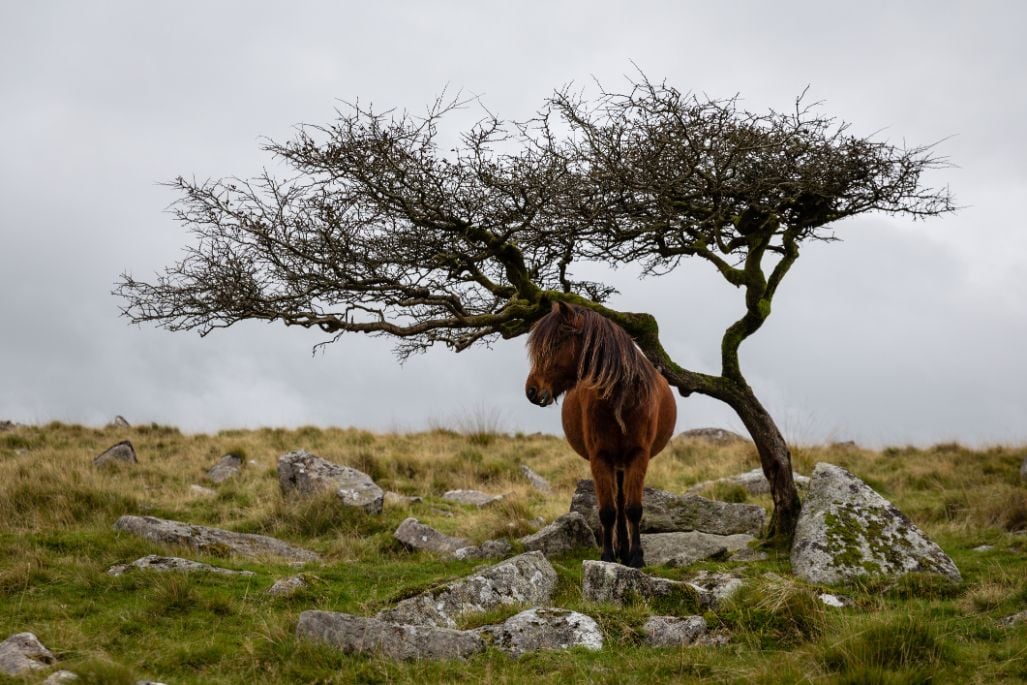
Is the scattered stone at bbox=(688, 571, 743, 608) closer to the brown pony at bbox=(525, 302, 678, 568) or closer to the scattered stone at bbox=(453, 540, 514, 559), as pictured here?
the brown pony at bbox=(525, 302, 678, 568)

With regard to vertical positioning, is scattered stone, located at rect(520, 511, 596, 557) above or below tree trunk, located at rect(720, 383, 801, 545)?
below

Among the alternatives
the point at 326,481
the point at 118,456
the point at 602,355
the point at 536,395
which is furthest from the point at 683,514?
the point at 118,456

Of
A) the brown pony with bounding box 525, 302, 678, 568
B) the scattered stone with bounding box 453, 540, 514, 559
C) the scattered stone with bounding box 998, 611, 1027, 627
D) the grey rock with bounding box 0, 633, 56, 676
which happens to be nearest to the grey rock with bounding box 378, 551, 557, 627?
the brown pony with bounding box 525, 302, 678, 568

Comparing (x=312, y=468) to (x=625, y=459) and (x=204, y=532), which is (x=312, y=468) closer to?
(x=204, y=532)

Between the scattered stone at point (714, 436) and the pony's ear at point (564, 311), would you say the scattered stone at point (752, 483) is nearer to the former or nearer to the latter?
the scattered stone at point (714, 436)

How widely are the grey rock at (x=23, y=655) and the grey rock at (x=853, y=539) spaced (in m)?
7.51

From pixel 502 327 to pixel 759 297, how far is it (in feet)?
12.6

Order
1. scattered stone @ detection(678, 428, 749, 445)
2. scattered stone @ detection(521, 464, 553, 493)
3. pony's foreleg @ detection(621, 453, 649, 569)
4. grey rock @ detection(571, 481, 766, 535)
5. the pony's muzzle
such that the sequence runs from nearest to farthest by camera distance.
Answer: the pony's muzzle
pony's foreleg @ detection(621, 453, 649, 569)
grey rock @ detection(571, 481, 766, 535)
scattered stone @ detection(521, 464, 553, 493)
scattered stone @ detection(678, 428, 749, 445)

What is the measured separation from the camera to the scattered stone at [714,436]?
24888mm

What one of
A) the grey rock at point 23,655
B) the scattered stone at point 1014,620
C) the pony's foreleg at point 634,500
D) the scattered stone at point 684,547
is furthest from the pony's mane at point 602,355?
the grey rock at point 23,655

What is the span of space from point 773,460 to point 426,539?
5.02 meters

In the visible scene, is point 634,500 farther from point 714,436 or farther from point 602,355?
point 714,436

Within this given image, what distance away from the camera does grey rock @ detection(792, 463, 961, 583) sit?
968 cm

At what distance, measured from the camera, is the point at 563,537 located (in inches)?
462
